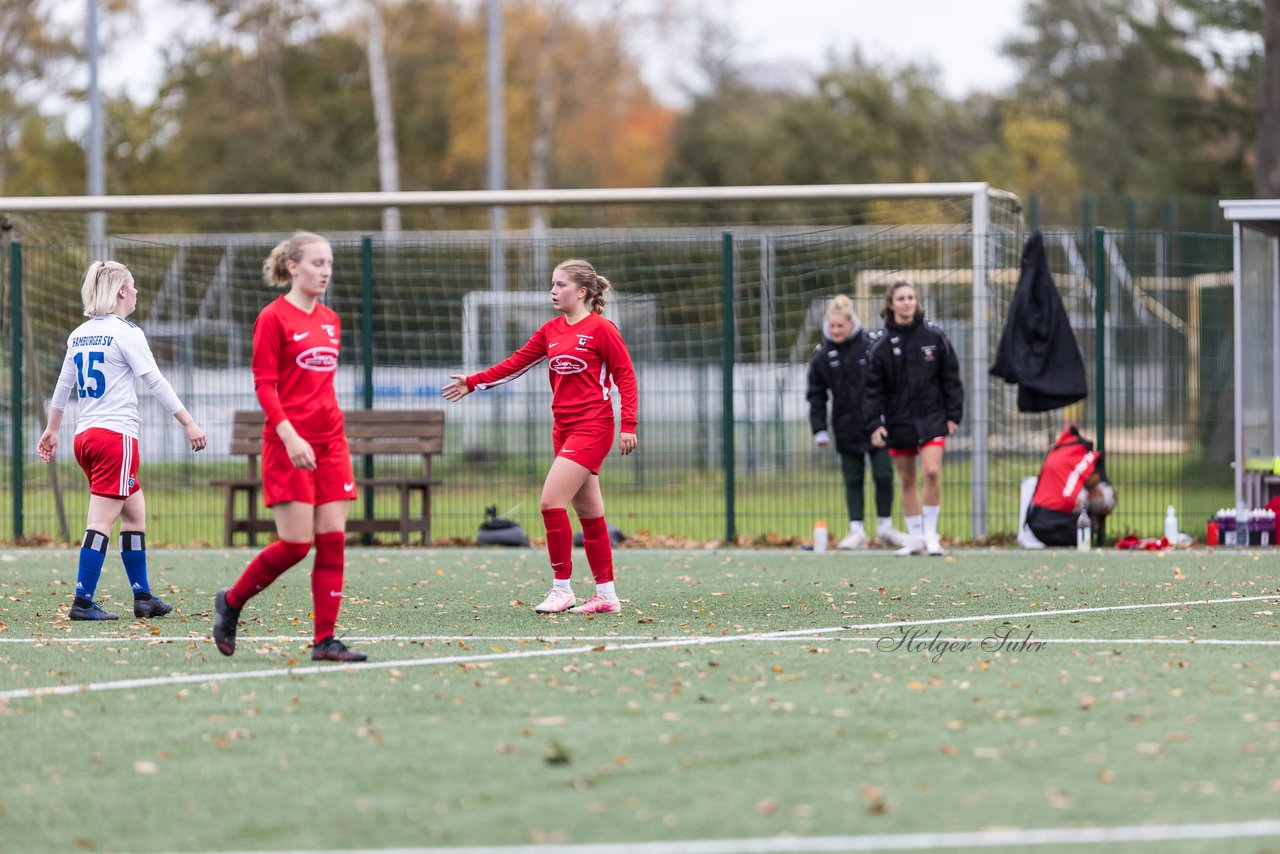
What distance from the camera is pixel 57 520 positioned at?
47.4 feet

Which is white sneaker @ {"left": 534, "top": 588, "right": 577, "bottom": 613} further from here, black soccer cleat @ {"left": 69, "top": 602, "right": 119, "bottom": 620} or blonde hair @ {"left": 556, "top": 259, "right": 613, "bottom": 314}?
black soccer cleat @ {"left": 69, "top": 602, "right": 119, "bottom": 620}

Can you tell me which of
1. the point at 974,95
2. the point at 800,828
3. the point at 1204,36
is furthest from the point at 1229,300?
the point at 974,95

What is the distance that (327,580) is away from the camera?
7152mm

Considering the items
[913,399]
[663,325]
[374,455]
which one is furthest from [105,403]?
[663,325]

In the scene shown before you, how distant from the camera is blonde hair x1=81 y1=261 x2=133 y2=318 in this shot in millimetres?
8820

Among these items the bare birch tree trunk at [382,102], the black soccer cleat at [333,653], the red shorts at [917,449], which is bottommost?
the black soccer cleat at [333,653]

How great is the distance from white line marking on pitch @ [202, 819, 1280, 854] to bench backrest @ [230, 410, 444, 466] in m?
9.77

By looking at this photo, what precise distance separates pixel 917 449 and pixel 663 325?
15.1 feet

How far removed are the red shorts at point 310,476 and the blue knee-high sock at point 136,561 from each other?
7.49ft

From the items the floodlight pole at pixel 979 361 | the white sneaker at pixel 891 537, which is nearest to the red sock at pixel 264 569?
the white sneaker at pixel 891 537

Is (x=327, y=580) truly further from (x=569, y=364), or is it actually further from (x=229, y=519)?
(x=229, y=519)

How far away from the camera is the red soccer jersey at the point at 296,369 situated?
6910 millimetres

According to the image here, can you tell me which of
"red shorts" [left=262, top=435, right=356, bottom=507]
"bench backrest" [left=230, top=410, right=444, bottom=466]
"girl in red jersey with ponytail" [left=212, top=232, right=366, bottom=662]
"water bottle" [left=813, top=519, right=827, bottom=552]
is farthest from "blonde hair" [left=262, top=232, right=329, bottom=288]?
"bench backrest" [left=230, top=410, right=444, bottom=466]

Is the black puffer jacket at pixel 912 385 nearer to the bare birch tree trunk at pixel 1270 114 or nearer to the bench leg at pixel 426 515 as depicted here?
the bench leg at pixel 426 515
